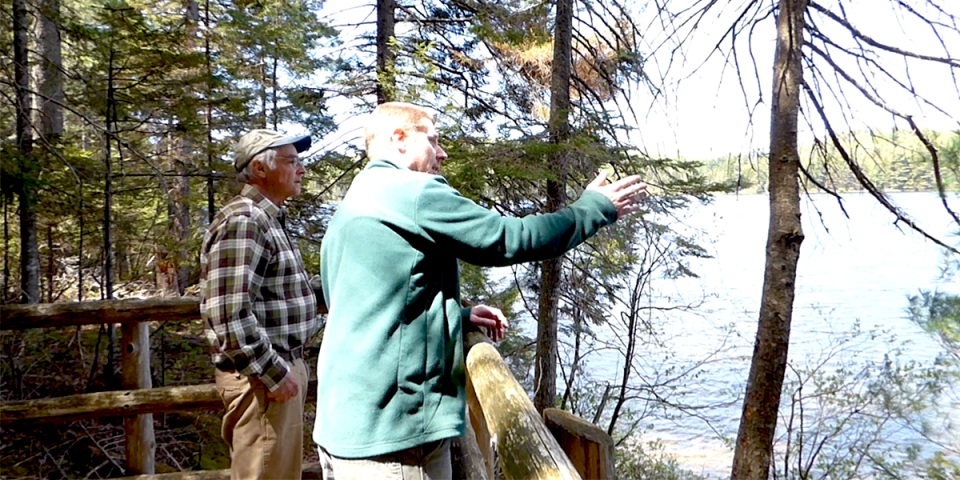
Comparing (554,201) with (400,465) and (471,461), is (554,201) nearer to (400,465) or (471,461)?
(471,461)

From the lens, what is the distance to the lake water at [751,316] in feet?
28.1

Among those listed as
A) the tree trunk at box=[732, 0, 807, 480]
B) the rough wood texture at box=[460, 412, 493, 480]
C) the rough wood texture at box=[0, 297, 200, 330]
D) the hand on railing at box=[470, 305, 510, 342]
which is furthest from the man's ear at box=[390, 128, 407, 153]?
the tree trunk at box=[732, 0, 807, 480]

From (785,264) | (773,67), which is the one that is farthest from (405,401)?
(773,67)

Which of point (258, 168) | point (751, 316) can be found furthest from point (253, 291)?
point (751, 316)

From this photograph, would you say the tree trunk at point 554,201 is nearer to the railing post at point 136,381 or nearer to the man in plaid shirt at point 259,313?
the railing post at point 136,381

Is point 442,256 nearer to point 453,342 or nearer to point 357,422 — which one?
point 453,342

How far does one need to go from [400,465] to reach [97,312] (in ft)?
7.51

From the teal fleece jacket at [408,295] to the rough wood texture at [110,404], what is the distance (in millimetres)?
1818

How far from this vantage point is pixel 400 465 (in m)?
1.45

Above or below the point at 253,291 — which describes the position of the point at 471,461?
below

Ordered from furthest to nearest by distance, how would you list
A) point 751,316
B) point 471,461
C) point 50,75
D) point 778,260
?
point 751,316 → point 50,75 → point 778,260 → point 471,461

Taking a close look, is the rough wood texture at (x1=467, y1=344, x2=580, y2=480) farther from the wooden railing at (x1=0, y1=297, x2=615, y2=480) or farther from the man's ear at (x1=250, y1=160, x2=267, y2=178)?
the man's ear at (x1=250, y1=160, x2=267, y2=178)

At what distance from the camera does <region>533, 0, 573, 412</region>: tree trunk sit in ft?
21.1

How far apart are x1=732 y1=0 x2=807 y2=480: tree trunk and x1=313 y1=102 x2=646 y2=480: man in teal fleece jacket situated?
3.07 meters
